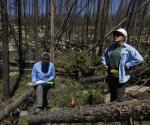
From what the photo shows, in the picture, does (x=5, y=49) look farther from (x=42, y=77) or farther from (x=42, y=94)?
(x=42, y=94)

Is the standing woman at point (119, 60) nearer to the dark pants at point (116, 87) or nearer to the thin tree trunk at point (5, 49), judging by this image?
the dark pants at point (116, 87)

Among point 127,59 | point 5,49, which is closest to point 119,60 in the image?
point 127,59

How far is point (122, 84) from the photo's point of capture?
638 cm

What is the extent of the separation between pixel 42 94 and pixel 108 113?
4.61 m

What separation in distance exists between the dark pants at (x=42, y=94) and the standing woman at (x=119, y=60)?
10.6ft

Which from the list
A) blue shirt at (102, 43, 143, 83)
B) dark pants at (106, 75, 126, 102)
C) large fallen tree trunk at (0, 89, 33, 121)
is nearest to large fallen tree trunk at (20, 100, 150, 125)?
dark pants at (106, 75, 126, 102)

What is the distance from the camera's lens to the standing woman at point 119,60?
6.15 meters

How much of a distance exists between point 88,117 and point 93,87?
21.1 feet

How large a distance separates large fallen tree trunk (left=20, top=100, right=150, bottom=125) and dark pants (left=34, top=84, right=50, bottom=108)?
8.66ft

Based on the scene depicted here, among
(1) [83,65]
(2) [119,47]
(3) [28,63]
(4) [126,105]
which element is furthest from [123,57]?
(3) [28,63]

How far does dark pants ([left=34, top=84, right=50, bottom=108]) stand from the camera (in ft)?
30.7

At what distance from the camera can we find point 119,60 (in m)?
6.26

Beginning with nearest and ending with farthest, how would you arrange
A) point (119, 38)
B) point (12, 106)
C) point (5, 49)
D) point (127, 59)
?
point (119, 38)
point (127, 59)
point (12, 106)
point (5, 49)

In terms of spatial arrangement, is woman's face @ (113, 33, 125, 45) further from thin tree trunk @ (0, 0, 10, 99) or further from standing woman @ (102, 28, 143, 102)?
thin tree trunk @ (0, 0, 10, 99)
